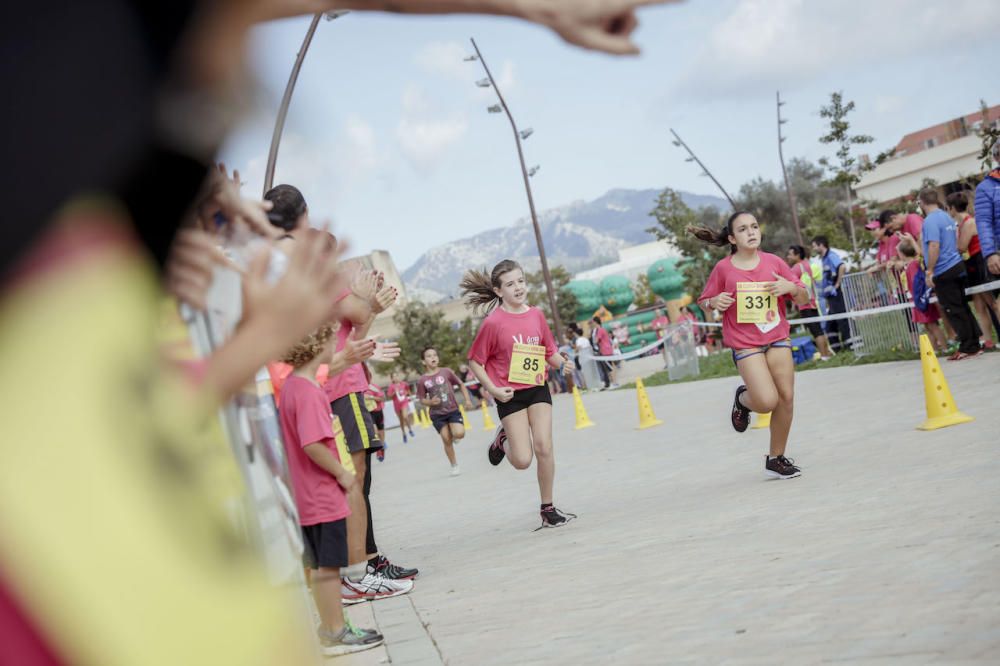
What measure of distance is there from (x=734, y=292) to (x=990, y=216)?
5.08 m

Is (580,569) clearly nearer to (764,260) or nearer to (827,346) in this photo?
(764,260)

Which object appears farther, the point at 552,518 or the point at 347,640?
the point at 552,518

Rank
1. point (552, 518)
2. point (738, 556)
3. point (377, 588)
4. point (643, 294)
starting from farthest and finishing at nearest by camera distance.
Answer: point (643, 294) < point (552, 518) < point (377, 588) < point (738, 556)

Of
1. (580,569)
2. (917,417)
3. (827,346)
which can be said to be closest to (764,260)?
(917,417)

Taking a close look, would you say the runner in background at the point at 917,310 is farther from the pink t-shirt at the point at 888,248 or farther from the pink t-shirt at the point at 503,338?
the pink t-shirt at the point at 503,338

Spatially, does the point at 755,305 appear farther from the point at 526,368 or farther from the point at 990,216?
A: the point at 990,216

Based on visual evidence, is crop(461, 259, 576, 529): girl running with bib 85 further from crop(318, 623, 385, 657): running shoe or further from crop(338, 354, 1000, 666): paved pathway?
crop(318, 623, 385, 657): running shoe

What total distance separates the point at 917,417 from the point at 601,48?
9895 mm

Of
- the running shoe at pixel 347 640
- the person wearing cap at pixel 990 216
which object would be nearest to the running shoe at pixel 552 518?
the running shoe at pixel 347 640

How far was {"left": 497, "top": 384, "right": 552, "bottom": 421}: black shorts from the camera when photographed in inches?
365

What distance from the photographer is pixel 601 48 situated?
4.09ft

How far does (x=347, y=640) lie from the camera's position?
5.33 metres

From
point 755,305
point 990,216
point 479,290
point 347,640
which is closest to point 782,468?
point 755,305

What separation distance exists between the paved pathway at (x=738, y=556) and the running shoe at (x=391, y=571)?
0.20m
